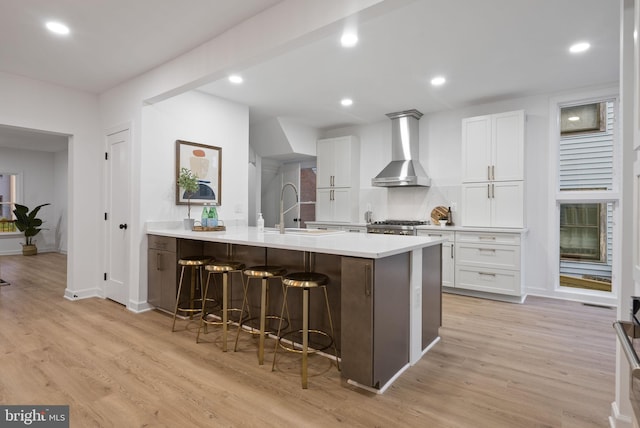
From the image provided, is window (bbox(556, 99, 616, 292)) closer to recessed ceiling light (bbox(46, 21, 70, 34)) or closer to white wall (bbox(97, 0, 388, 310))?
white wall (bbox(97, 0, 388, 310))

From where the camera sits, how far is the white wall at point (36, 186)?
26.1ft

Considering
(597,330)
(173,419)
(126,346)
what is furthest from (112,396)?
(597,330)

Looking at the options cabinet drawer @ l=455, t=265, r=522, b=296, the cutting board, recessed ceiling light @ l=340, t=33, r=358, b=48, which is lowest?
cabinet drawer @ l=455, t=265, r=522, b=296

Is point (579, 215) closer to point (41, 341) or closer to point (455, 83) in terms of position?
point (455, 83)

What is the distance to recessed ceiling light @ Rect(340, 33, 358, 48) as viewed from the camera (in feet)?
9.40

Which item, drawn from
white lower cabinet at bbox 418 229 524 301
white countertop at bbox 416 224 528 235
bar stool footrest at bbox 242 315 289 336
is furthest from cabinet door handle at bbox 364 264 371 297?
white countertop at bbox 416 224 528 235

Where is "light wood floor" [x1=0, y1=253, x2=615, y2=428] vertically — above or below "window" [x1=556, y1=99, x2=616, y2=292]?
below

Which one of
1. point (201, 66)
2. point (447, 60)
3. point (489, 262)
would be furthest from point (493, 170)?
point (201, 66)

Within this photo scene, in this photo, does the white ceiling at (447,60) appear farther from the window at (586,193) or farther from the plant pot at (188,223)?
the plant pot at (188,223)

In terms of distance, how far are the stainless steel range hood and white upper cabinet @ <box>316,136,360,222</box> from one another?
69cm

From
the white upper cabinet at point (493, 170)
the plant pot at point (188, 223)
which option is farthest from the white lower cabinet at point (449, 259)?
the plant pot at point (188, 223)

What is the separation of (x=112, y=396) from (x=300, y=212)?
17.3 feet

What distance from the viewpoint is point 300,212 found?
23.4 ft

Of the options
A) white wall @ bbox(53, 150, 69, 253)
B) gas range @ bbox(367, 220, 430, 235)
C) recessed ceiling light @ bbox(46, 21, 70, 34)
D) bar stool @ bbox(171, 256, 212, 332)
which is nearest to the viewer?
recessed ceiling light @ bbox(46, 21, 70, 34)
